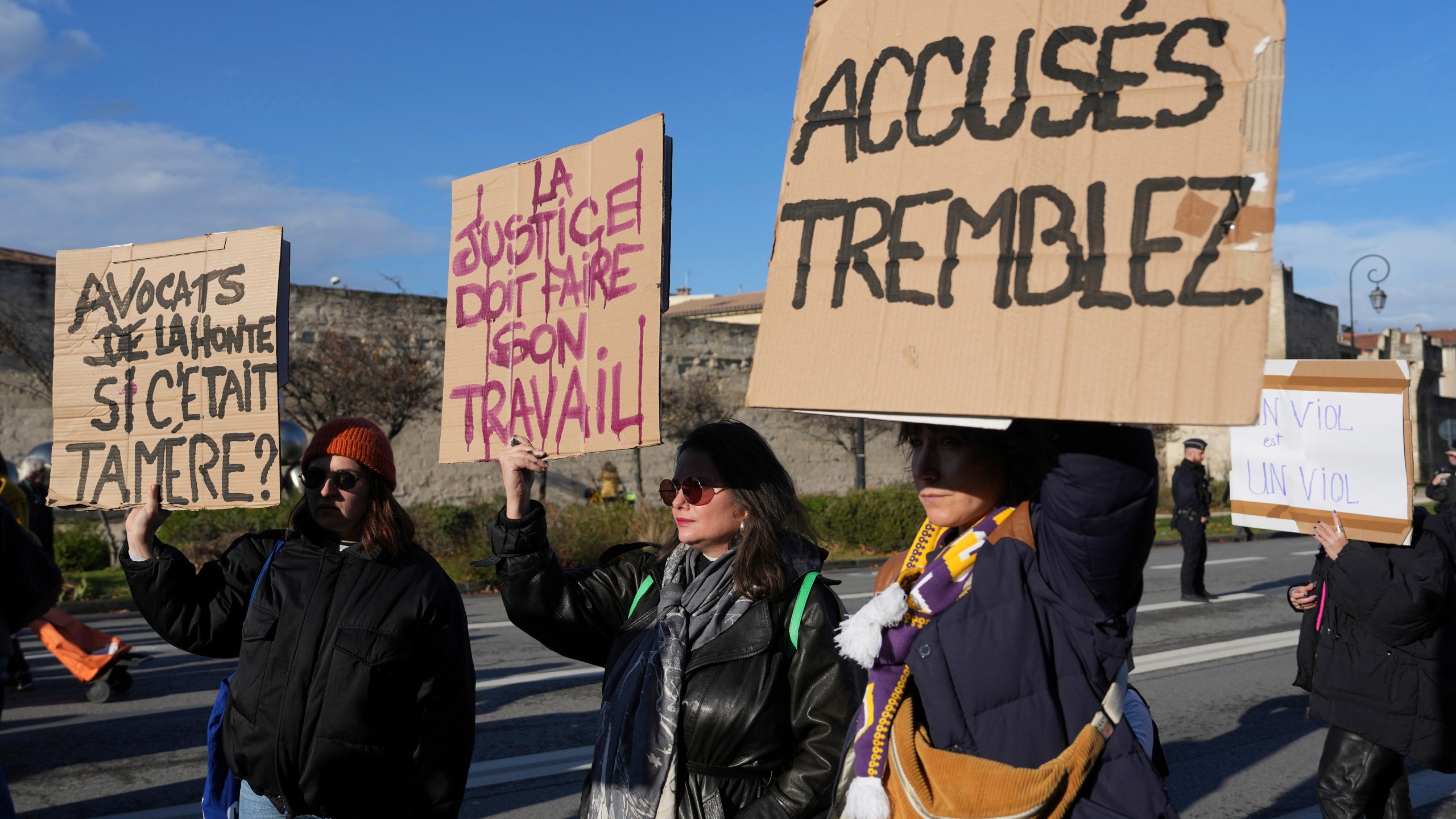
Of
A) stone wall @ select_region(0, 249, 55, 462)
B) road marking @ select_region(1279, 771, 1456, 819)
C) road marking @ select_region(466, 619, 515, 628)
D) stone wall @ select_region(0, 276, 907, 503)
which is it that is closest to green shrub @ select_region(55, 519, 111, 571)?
stone wall @ select_region(0, 249, 55, 462)

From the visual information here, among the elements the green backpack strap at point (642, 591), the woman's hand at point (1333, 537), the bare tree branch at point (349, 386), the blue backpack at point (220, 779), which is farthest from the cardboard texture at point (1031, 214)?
the bare tree branch at point (349, 386)

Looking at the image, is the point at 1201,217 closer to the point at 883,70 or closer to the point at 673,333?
the point at 883,70

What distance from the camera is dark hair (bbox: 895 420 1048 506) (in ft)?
6.63

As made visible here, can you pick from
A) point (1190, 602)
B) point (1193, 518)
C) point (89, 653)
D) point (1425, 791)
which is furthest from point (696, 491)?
point (1190, 602)

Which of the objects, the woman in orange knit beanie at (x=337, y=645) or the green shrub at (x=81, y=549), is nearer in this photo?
the woman in orange knit beanie at (x=337, y=645)

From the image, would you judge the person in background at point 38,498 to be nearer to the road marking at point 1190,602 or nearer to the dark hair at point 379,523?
the dark hair at point 379,523

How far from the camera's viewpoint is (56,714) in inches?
288

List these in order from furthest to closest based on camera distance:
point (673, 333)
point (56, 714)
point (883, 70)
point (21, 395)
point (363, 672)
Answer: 1. point (673, 333)
2. point (21, 395)
3. point (56, 714)
4. point (363, 672)
5. point (883, 70)

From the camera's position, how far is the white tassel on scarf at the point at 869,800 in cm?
198

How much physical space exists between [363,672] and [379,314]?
760 inches

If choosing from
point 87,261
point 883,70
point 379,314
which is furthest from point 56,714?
point 379,314

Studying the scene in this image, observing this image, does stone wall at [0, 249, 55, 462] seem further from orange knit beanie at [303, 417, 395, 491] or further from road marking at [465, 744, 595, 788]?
orange knit beanie at [303, 417, 395, 491]

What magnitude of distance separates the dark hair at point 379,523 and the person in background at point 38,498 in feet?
23.1

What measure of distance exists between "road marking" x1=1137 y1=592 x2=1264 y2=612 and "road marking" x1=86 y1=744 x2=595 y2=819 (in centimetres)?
752
